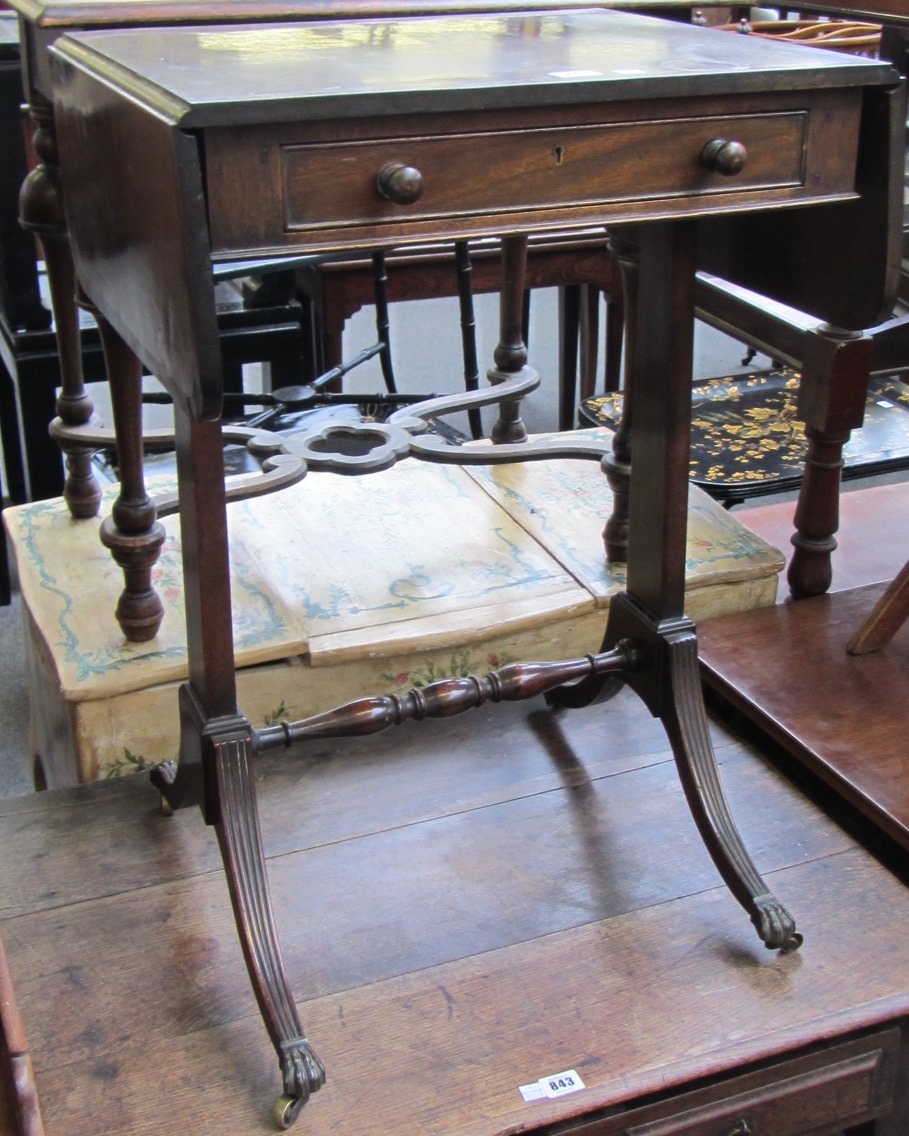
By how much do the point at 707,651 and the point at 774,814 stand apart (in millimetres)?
294

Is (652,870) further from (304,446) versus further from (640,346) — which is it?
(304,446)

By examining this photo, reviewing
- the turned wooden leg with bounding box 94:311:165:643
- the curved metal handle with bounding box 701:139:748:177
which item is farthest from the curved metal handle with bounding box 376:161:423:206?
the turned wooden leg with bounding box 94:311:165:643

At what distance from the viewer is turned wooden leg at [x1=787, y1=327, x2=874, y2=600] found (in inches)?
70.1

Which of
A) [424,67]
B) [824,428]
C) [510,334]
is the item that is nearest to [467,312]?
[510,334]

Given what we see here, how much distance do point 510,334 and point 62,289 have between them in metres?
0.75

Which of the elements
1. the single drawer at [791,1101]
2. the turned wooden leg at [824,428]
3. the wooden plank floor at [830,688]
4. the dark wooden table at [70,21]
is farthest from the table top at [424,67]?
the single drawer at [791,1101]

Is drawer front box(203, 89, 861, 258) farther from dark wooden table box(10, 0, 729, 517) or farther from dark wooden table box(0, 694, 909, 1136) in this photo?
dark wooden table box(0, 694, 909, 1136)

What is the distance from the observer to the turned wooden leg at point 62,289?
1.64 m

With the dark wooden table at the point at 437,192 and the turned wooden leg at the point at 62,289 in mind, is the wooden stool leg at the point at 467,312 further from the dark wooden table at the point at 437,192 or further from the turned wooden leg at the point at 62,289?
the dark wooden table at the point at 437,192

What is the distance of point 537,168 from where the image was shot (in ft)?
3.77

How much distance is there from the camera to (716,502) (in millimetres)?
2186

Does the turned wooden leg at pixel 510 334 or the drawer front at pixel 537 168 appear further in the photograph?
the turned wooden leg at pixel 510 334

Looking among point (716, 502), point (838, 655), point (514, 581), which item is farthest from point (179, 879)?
point (716, 502)

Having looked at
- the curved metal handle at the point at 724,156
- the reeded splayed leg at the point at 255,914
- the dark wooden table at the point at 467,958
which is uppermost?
the curved metal handle at the point at 724,156
